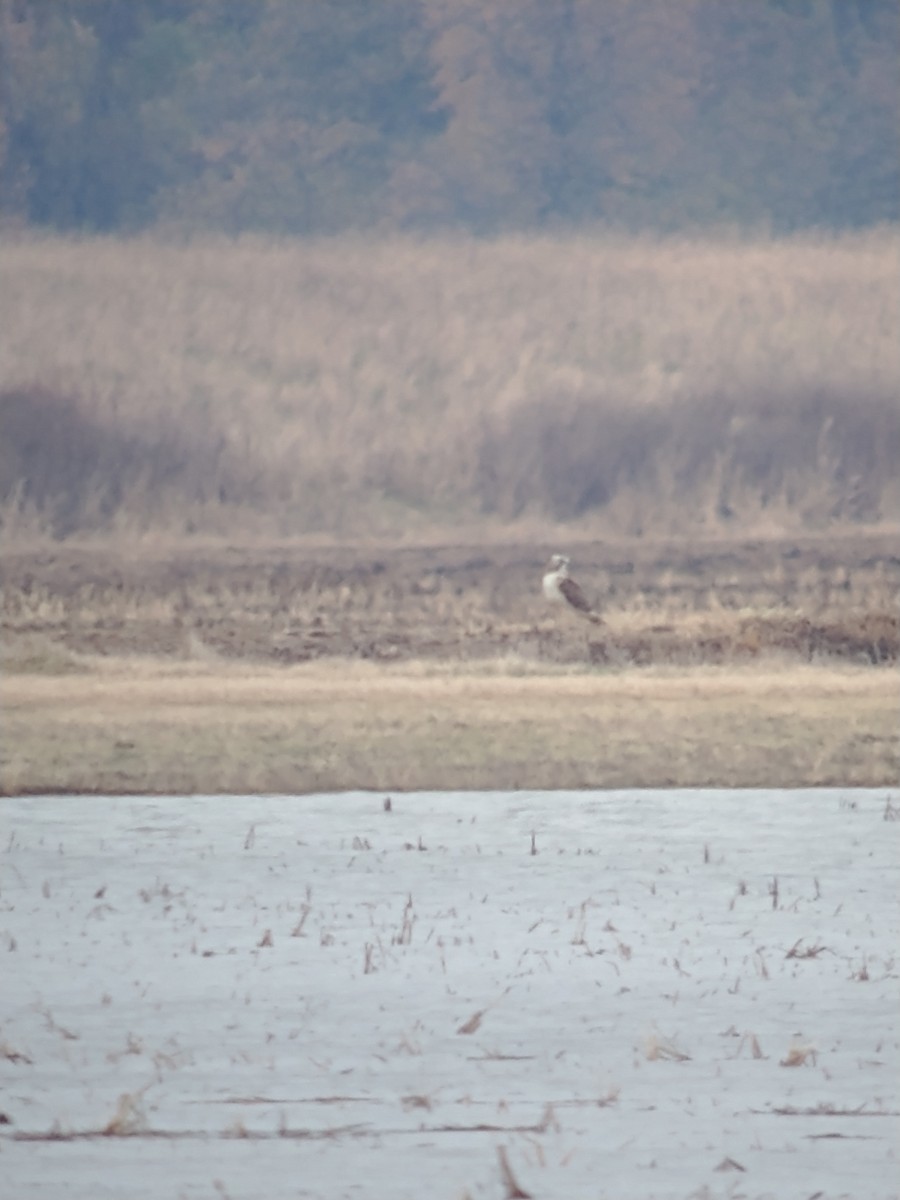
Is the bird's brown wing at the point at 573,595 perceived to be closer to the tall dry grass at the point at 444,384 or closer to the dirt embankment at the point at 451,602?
the dirt embankment at the point at 451,602

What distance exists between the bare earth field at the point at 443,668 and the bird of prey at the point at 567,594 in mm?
180

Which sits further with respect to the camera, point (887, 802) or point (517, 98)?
point (517, 98)

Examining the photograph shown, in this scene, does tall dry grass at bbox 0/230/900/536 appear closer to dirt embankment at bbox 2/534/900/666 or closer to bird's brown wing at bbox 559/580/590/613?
dirt embankment at bbox 2/534/900/666

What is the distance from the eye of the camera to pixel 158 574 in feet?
68.4

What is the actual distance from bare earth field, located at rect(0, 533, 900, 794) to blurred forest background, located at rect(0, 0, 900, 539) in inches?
75.4

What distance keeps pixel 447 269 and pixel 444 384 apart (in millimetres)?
1850

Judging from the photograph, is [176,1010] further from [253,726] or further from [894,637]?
[894,637]

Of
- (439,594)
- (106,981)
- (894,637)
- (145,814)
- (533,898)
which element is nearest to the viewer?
(106,981)

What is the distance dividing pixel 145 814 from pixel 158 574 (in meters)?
11.2

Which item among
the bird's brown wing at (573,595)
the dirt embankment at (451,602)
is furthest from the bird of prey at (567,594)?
the dirt embankment at (451,602)

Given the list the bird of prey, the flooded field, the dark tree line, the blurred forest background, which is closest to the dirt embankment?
the bird of prey

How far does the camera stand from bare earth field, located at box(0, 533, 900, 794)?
11828 mm

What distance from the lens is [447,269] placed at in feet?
73.6

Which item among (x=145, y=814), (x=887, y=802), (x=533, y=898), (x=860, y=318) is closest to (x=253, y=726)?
(x=145, y=814)
